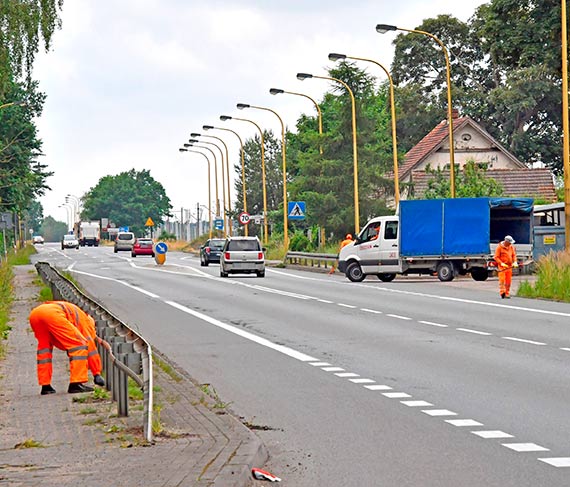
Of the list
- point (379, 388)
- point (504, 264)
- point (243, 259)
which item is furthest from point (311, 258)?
point (379, 388)

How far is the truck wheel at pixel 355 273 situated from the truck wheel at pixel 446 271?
2.80 meters

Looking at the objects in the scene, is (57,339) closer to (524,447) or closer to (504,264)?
(524,447)

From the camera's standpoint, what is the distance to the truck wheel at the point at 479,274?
4259 centimetres

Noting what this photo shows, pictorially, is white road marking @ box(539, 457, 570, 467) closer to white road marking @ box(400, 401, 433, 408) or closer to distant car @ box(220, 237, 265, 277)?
white road marking @ box(400, 401, 433, 408)

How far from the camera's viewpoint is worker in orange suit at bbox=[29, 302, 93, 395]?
12.3 m

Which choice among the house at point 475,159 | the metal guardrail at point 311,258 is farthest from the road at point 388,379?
the house at point 475,159

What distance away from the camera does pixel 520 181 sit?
278 ft

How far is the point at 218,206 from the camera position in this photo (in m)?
102

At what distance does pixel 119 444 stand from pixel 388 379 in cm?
560

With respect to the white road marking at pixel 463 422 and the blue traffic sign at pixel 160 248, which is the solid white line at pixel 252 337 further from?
the blue traffic sign at pixel 160 248

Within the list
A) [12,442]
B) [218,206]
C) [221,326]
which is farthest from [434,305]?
[218,206]

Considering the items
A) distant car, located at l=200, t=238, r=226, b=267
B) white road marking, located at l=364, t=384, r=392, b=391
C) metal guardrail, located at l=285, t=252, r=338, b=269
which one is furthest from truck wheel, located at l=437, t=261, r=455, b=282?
white road marking, located at l=364, t=384, r=392, b=391

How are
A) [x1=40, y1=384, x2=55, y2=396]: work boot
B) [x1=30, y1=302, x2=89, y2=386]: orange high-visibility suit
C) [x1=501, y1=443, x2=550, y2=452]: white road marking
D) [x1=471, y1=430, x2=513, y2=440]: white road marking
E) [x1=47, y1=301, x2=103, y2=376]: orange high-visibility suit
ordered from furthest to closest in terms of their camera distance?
[x1=40, y1=384, x2=55, y2=396]: work boot, [x1=47, y1=301, x2=103, y2=376]: orange high-visibility suit, [x1=30, y1=302, x2=89, y2=386]: orange high-visibility suit, [x1=471, y1=430, x2=513, y2=440]: white road marking, [x1=501, y1=443, x2=550, y2=452]: white road marking

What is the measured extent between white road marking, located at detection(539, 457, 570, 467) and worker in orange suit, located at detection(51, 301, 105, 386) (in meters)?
5.17
